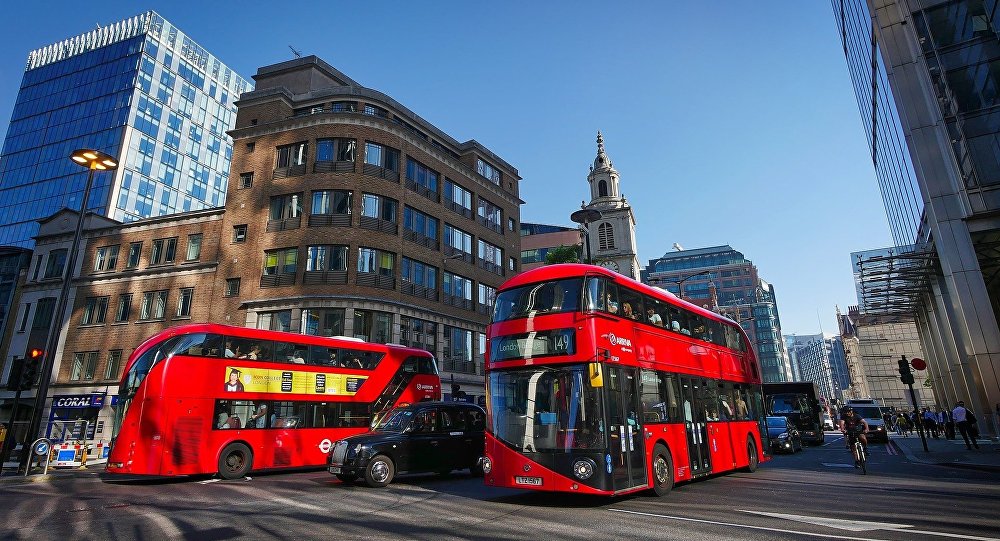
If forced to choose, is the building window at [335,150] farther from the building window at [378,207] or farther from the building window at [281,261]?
the building window at [281,261]

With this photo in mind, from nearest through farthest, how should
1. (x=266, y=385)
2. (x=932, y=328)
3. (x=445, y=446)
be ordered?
(x=445, y=446) < (x=266, y=385) < (x=932, y=328)

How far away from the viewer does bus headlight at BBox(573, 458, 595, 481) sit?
891 cm

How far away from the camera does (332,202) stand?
1228 inches

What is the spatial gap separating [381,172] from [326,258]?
21.5 ft

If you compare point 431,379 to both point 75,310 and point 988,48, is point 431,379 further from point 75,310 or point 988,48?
point 75,310

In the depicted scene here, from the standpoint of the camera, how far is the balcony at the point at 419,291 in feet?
106

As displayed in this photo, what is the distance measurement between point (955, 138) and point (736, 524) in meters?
22.8

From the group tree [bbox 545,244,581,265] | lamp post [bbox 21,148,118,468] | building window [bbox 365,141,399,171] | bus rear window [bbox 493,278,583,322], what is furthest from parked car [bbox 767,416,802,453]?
lamp post [bbox 21,148,118,468]

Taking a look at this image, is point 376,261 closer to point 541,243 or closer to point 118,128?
point 541,243

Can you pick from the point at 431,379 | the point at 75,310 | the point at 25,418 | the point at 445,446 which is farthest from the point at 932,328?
the point at 25,418

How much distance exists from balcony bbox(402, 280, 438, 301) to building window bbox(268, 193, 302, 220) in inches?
303

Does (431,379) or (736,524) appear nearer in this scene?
(736,524)

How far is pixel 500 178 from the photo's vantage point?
45656 millimetres

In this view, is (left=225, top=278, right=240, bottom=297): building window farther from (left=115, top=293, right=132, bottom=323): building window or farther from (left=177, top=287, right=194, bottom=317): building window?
(left=115, top=293, right=132, bottom=323): building window
